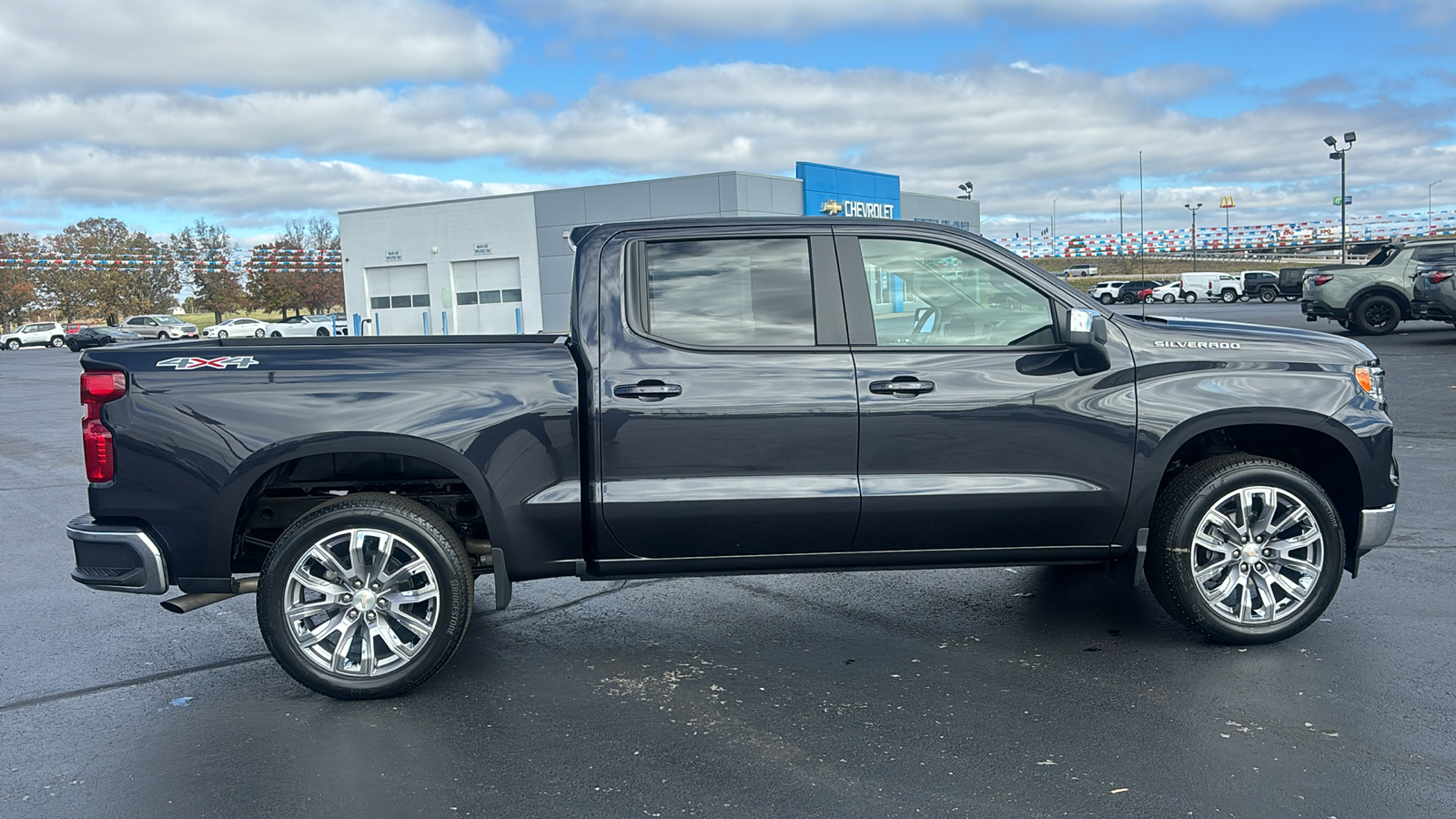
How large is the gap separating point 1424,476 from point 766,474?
6674mm

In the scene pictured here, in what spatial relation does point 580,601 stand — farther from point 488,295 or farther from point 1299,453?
point 488,295

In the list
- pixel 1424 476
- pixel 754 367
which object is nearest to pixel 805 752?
pixel 754 367

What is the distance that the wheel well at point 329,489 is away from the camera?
4676mm

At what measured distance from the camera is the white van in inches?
2169

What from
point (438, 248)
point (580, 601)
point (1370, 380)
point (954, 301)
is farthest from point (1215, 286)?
point (954, 301)

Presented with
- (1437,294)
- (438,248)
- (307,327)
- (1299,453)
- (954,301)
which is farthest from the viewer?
(307,327)

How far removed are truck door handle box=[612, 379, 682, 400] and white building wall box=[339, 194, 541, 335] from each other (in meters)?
39.5

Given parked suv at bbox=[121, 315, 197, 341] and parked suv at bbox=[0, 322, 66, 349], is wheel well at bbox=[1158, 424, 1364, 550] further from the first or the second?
parked suv at bbox=[0, 322, 66, 349]

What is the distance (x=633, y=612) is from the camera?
5750mm

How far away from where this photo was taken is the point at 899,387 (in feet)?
14.9

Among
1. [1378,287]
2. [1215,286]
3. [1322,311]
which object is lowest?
[1322,311]

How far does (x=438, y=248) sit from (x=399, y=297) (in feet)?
10.5

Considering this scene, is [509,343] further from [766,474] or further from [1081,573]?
[1081,573]

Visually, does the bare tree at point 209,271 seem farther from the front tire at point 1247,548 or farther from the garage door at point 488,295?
the front tire at point 1247,548
